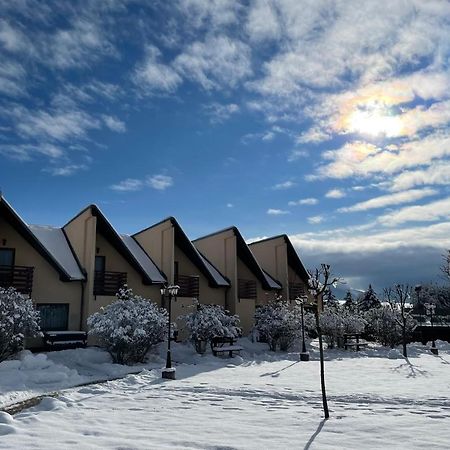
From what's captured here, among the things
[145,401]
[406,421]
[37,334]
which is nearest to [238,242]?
[37,334]

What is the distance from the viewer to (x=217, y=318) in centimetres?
2389

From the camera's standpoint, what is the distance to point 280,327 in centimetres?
2686

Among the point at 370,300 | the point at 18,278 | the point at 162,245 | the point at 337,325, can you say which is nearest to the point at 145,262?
the point at 162,245

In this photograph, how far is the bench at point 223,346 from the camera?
891 inches

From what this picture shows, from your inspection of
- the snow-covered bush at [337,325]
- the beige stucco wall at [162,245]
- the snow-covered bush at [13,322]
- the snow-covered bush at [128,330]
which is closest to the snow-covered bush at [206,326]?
the snow-covered bush at [128,330]

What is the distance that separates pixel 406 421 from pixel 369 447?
2.28 meters

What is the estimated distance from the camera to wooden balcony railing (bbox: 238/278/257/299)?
32.6m

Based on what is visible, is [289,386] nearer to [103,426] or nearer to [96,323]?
[103,426]

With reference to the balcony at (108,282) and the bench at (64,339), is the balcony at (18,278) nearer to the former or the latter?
the bench at (64,339)

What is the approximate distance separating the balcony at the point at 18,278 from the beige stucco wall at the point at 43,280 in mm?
823

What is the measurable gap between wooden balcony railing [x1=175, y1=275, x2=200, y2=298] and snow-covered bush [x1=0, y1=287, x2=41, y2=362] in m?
11.1

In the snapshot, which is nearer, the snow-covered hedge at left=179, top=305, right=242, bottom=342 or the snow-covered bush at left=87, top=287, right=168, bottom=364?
the snow-covered bush at left=87, top=287, right=168, bottom=364

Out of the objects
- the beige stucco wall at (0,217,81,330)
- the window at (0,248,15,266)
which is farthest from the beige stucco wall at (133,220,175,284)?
the window at (0,248,15,266)

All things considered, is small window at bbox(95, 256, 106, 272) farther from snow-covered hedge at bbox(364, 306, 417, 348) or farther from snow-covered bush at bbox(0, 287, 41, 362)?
snow-covered hedge at bbox(364, 306, 417, 348)
